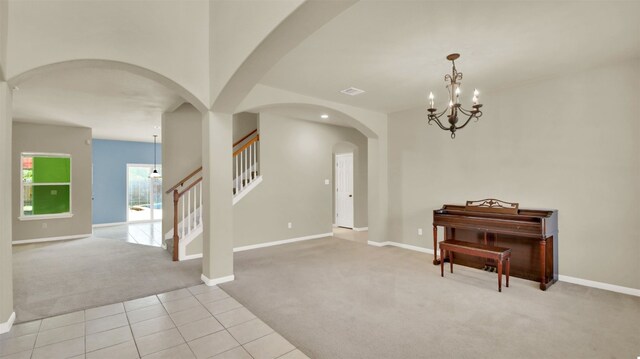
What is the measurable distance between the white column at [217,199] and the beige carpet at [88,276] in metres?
0.38

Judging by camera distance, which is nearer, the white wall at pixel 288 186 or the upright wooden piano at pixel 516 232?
the upright wooden piano at pixel 516 232

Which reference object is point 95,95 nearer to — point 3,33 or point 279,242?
point 3,33

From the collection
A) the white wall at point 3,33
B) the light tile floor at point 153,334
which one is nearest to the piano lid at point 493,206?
the light tile floor at point 153,334

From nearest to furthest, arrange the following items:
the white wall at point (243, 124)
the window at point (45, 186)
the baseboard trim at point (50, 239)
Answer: the baseboard trim at point (50, 239) → the window at point (45, 186) → the white wall at point (243, 124)

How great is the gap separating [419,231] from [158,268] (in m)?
4.49

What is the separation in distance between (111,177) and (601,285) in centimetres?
1203

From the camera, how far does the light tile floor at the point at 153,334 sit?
93.5 inches

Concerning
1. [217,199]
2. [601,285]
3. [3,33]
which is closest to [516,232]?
[601,285]

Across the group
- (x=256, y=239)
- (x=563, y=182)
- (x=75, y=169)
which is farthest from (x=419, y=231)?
(x=75, y=169)

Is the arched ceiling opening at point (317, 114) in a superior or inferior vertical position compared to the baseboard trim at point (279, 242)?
superior

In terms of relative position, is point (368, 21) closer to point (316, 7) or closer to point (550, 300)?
point (316, 7)

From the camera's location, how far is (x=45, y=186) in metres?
7.25

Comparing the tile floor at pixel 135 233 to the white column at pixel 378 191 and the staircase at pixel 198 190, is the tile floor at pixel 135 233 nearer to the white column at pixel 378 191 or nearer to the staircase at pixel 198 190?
the staircase at pixel 198 190

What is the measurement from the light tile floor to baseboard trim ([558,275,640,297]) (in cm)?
379
